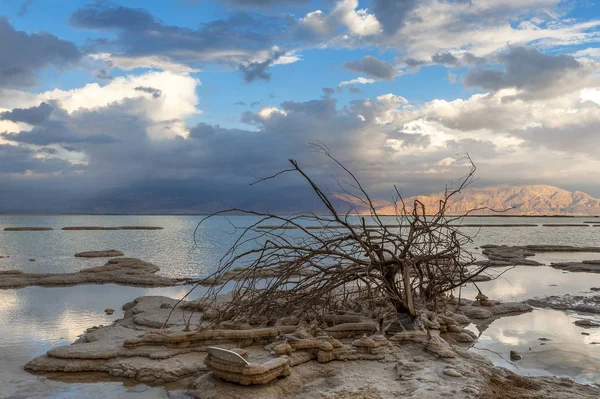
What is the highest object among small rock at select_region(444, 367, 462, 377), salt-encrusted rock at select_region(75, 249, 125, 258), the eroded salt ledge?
small rock at select_region(444, 367, 462, 377)

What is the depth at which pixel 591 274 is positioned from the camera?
19469 mm

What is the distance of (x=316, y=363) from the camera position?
6.57m

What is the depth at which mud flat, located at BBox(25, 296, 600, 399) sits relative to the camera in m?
5.61

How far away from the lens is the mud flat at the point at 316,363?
18.4ft

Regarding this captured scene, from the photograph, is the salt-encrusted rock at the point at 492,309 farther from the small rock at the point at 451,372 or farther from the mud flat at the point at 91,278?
the mud flat at the point at 91,278

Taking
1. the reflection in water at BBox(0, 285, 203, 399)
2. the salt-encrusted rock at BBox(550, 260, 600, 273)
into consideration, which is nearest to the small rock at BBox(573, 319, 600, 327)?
the reflection in water at BBox(0, 285, 203, 399)

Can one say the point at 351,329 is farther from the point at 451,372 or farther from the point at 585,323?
the point at 585,323

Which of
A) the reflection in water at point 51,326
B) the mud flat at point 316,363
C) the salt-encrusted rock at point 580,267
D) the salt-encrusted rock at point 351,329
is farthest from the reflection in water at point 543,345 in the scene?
the salt-encrusted rock at point 580,267

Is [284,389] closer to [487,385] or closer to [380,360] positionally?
[380,360]

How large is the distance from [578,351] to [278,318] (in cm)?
523

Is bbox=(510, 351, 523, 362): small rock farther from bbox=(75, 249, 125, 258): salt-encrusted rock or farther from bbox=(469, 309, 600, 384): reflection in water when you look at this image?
bbox=(75, 249, 125, 258): salt-encrusted rock

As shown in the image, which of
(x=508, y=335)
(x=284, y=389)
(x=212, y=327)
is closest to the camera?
(x=284, y=389)

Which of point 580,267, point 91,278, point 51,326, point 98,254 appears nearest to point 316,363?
point 51,326

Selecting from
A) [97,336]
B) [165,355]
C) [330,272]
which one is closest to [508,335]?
[330,272]
